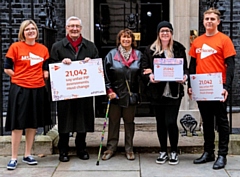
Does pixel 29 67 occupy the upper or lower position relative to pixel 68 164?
upper

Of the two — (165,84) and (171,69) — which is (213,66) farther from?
(165,84)

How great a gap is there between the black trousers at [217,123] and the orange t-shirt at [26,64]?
2087 millimetres

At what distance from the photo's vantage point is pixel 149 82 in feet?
18.4

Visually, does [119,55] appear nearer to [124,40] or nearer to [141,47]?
[124,40]

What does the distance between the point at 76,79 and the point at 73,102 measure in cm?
35

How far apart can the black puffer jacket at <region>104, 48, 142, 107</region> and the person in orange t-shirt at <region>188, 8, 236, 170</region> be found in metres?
0.72

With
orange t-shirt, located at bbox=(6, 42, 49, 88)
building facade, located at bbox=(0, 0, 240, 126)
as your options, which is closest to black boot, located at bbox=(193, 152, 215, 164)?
building facade, located at bbox=(0, 0, 240, 126)

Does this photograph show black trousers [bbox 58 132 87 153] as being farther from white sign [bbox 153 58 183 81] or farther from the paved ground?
white sign [bbox 153 58 183 81]

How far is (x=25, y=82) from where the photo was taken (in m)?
5.52

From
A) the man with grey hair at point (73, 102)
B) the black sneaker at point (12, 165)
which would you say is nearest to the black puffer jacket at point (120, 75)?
the man with grey hair at point (73, 102)

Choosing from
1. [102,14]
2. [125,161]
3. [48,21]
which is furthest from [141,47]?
[125,161]

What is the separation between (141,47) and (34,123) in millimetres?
2708

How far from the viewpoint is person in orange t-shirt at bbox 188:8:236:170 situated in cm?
536

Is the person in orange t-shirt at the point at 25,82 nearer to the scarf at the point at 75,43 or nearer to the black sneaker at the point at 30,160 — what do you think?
the black sneaker at the point at 30,160
